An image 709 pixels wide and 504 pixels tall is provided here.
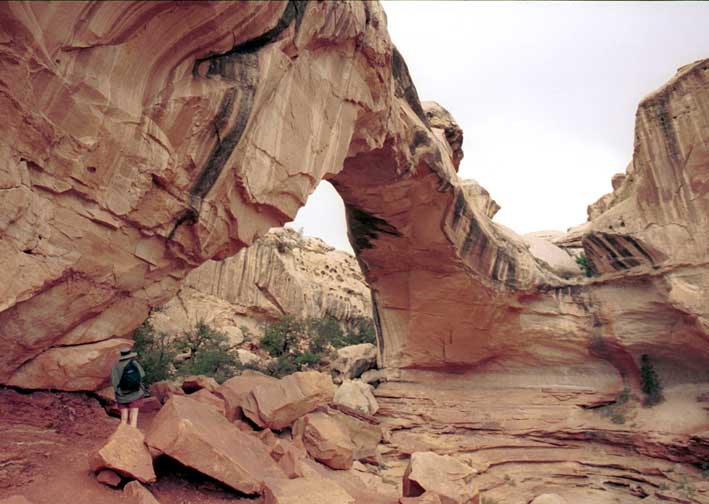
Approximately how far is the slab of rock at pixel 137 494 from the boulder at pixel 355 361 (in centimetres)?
1002

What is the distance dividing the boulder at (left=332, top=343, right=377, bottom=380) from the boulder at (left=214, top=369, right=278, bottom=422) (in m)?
6.24

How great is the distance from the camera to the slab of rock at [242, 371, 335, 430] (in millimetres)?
6785

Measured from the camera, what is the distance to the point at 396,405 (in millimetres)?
12195

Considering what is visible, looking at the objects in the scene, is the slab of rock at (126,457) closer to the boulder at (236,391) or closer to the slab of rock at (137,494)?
the slab of rock at (137,494)

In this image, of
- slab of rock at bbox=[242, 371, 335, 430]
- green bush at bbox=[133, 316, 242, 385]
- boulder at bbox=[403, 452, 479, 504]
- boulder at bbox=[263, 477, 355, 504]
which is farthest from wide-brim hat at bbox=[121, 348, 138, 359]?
green bush at bbox=[133, 316, 242, 385]

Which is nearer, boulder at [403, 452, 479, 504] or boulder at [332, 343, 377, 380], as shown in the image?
boulder at [403, 452, 479, 504]

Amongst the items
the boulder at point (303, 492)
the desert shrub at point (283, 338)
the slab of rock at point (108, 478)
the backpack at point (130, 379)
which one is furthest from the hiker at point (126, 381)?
the desert shrub at point (283, 338)

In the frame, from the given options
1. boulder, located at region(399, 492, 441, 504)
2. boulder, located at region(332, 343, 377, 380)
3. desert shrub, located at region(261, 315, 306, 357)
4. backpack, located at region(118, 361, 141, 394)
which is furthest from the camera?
desert shrub, located at region(261, 315, 306, 357)

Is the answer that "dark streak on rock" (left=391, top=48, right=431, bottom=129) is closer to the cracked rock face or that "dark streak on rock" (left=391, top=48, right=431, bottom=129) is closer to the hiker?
the cracked rock face

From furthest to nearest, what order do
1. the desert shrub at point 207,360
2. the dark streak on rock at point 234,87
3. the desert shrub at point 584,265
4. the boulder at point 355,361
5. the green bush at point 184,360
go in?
the boulder at point 355,361
the desert shrub at point 207,360
the desert shrub at point 584,265
the green bush at point 184,360
the dark streak on rock at point 234,87

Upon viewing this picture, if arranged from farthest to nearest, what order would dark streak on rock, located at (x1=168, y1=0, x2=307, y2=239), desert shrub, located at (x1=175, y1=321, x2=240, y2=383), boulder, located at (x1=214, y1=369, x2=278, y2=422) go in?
desert shrub, located at (x1=175, y1=321, x2=240, y2=383) → boulder, located at (x1=214, y1=369, x2=278, y2=422) → dark streak on rock, located at (x1=168, y1=0, x2=307, y2=239)

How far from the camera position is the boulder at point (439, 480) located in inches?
232

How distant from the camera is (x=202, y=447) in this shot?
4.58 meters

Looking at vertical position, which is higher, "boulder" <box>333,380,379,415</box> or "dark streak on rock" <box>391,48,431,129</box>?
"dark streak on rock" <box>391,48,431,129</box>
